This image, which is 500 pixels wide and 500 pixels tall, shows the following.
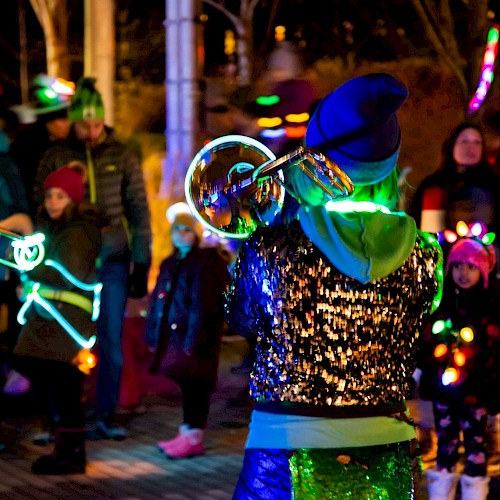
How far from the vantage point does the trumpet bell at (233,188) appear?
3555mm

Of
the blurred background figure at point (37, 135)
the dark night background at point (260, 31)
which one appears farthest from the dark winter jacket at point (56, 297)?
the dark night background at point (260, 31)

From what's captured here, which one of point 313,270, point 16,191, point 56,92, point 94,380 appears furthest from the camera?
point 56,92

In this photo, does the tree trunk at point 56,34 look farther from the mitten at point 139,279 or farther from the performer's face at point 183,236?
the performer's face at point 183,236

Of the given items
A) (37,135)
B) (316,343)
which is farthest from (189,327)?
(316,343)

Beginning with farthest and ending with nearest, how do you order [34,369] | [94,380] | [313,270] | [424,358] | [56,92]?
1. [56,92]
2. [94,380]
3. [34,369]
4. [424,358]
5. [313,270]

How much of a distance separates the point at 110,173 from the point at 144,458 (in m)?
1.82

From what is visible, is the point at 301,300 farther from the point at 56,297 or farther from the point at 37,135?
the point at 37,135

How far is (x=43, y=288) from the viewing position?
6.82 meters

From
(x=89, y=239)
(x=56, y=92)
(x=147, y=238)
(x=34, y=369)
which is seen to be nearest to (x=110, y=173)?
(x=147, y=238)

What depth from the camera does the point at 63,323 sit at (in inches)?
269

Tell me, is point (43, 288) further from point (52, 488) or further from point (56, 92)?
point (56, 92)

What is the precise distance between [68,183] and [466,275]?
234 centimetres

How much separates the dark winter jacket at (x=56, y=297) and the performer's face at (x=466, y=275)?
2024 mm

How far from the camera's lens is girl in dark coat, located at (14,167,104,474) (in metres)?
6.82
